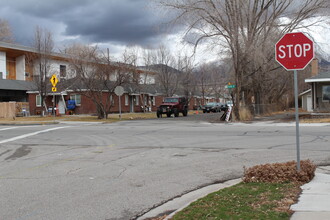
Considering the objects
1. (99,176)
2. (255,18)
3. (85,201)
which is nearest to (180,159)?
(99,176)

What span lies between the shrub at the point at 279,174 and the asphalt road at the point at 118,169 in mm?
985

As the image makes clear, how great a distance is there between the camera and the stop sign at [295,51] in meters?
6.52

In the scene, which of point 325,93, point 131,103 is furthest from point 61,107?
point 325,93

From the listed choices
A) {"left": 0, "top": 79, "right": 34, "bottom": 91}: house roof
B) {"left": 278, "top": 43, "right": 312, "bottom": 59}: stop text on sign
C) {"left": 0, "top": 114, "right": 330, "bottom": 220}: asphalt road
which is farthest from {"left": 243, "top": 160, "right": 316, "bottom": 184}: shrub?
{"left": 0, "top": 79, "right": 34, "bottom": 91}: house roof

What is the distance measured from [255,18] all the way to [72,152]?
21674mm

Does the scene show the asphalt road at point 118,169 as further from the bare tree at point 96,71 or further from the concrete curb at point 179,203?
the bare tree at point 96,71

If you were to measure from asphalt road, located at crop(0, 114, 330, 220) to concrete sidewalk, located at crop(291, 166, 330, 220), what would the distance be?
1867 mm

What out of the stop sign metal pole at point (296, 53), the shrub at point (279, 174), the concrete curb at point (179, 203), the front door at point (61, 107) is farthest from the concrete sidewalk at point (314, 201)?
the front door at point (61, 107)

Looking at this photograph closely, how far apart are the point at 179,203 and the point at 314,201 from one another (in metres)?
2.15

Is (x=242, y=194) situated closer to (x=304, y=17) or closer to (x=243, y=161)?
(x=243, y=161)

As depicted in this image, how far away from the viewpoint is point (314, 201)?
531 cm

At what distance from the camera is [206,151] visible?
37.3ft

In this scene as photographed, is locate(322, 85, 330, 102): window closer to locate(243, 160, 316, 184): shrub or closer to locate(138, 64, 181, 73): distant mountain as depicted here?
locate(243, 160, 316, 184): shrub

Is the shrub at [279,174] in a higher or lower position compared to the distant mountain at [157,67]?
lower
